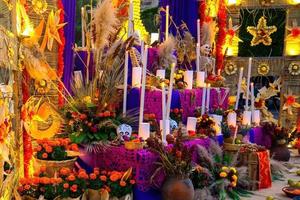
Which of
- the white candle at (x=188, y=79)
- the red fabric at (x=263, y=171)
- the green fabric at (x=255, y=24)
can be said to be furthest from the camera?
the green fabric at (x=255, y=24)

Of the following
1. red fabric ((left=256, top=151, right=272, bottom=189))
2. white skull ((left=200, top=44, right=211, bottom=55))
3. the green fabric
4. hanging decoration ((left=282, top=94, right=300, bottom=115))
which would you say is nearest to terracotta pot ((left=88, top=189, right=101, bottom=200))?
red fabric ((left=256, top=151, right=272, bottom=189))

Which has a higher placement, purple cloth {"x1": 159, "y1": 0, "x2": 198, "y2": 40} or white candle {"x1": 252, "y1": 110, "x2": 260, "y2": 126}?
purple cloth {"x1": 159, "y1": 0, "x2": 198, "y2": 40}

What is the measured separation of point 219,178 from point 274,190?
2.36 ft

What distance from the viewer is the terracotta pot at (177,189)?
3.48m

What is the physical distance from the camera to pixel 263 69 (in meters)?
7.92

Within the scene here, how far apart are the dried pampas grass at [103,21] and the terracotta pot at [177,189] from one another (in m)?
1.29

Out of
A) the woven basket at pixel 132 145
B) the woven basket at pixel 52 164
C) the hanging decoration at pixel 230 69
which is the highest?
the hanging decoration at pixel 230 69

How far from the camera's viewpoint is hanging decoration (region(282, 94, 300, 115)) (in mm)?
7488

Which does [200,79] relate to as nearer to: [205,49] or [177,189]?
[205,49]

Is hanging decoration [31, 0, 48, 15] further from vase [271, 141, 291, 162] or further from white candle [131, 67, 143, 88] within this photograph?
vase [271, 141, 291, 162]

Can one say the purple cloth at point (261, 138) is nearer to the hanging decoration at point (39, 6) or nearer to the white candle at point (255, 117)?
the white candle at point (255, 117)

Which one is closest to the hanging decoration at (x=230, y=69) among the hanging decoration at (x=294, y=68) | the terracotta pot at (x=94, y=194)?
the hanging decoration at (x=294, y=68)

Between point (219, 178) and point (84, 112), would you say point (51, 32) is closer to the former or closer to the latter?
point (84, 112)

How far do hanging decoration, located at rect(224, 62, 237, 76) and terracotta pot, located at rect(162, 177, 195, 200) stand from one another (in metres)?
4.83
